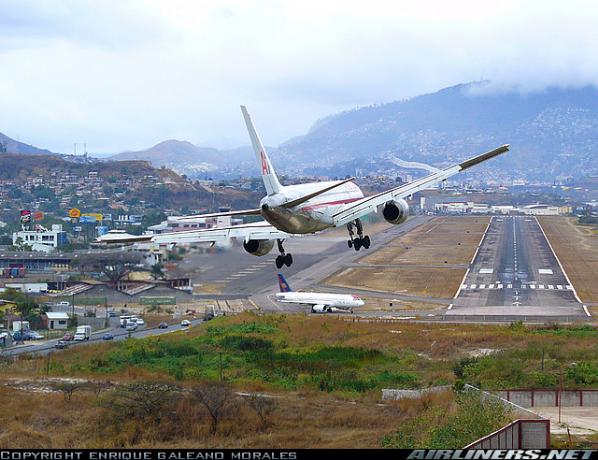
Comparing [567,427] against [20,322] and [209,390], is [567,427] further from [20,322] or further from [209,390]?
[20,322]

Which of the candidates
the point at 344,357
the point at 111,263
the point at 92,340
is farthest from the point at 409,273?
the point at 344,357

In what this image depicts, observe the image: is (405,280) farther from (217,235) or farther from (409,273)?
(217,235)

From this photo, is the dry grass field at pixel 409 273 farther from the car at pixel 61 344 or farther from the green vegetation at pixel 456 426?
the green vegetation at pixel 456 426

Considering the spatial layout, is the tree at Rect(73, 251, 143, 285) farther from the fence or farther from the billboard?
the fence

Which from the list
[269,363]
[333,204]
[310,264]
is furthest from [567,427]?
[310,264]

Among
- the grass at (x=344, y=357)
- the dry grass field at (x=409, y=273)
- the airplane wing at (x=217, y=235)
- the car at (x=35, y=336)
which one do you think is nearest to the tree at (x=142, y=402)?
the grass at (x=344, y=357)
